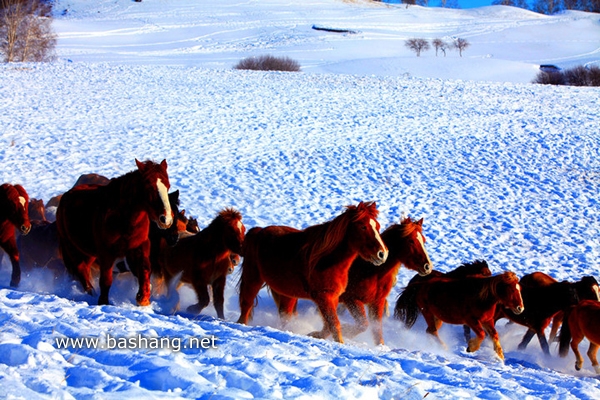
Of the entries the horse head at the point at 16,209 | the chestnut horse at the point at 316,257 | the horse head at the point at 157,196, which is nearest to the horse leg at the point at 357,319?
the chestnut horse at the point at 316,257

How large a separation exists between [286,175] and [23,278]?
8.77m

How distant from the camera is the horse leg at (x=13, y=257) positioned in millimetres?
8047

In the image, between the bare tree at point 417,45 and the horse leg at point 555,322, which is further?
the bare tree at point 417,45

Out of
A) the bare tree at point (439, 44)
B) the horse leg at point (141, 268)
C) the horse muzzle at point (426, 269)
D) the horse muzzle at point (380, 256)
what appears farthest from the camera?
the bare tree at point (439, 44)

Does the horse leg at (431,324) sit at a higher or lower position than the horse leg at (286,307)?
lower

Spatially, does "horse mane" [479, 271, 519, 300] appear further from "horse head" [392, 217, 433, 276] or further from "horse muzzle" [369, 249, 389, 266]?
"horse muzzle" [369, 249, 389, 266]

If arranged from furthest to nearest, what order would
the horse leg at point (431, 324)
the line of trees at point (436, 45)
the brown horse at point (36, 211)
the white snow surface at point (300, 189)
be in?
the line of trees at point (436, 45) < the brown horse at point (36, 211) < the horse leg at point (431, 324) < the white snow surface at point (300, 189)

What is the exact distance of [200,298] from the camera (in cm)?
761

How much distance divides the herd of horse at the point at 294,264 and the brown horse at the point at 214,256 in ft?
0.04

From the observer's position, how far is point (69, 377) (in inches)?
144

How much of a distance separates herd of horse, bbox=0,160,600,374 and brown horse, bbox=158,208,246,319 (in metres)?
0.01

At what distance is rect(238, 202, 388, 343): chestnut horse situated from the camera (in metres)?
6.32

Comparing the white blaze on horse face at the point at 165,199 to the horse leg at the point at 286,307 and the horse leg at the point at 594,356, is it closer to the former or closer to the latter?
the horse leg at the point at 286,307

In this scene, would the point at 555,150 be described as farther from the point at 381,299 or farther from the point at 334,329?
the point at 334,329
